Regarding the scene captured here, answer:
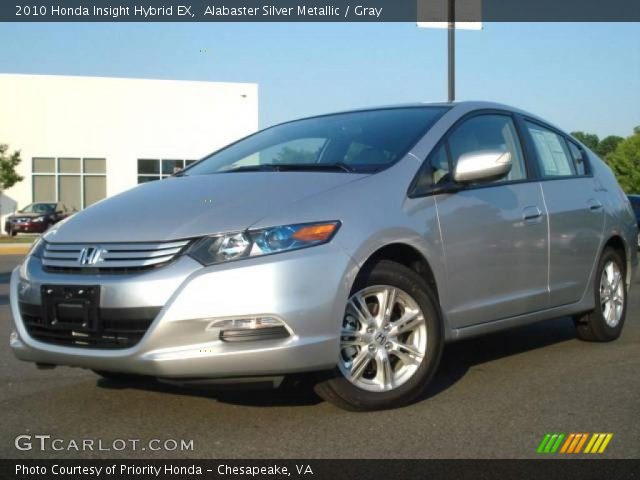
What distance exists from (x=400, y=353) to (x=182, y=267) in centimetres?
124

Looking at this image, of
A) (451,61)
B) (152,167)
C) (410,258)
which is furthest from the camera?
(152,167)

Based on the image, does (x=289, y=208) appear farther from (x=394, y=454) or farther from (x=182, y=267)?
(x=394, y=454)

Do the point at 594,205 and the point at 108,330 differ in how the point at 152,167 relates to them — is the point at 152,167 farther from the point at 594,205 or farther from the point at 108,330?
the point at 108,330

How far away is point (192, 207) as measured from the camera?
4230 millimetres

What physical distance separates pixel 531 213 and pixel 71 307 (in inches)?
113

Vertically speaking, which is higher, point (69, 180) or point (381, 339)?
point (69, 180)

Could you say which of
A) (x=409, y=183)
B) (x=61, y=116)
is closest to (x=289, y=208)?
(x=409, y=183)

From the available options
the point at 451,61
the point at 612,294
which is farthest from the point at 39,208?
the point at 612,294

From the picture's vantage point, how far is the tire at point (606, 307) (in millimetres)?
6270

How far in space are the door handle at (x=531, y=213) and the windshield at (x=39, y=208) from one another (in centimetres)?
3422

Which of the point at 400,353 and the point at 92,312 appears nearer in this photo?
the point at 92,312

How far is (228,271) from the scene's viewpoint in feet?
12.6

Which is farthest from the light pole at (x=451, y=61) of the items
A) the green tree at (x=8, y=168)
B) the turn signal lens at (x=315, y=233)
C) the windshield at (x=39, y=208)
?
the green tree at (x=8, y=168)
